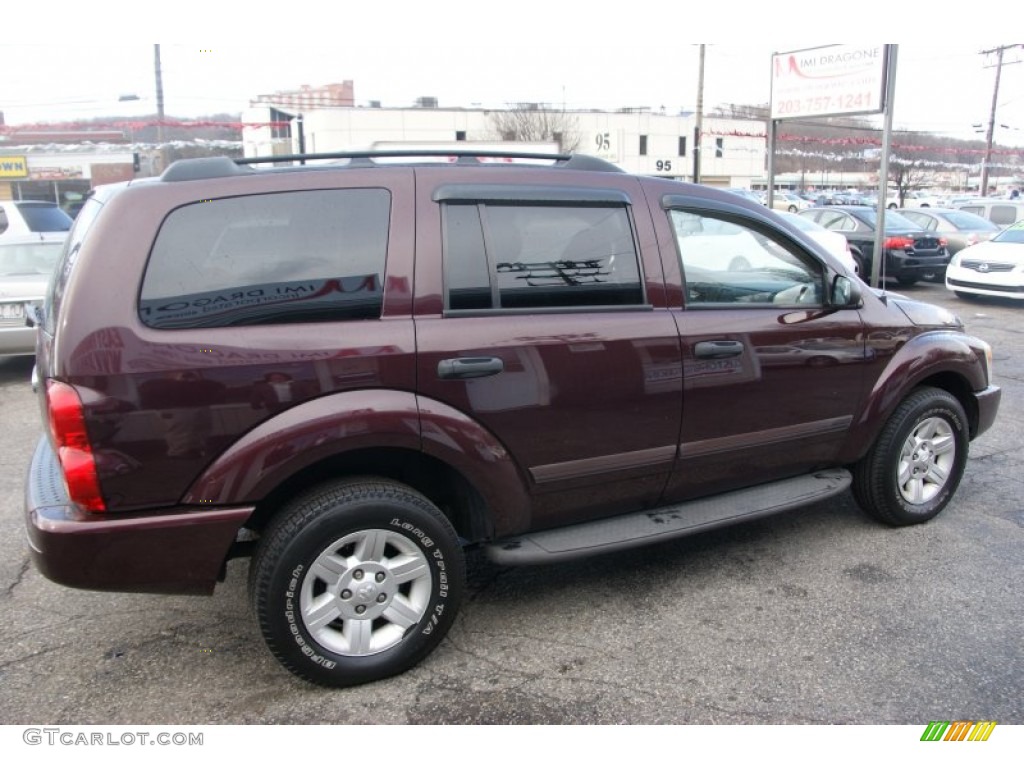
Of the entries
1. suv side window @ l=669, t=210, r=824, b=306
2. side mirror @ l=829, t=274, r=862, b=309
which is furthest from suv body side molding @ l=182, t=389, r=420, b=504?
side mirror @ l=829, t=274, r=862, b=309

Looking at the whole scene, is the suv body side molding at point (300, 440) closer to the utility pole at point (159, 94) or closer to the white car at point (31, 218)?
the white car at point (31, 218)

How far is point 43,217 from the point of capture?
10.2 metres

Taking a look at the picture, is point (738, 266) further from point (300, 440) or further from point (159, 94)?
point (159, 94)

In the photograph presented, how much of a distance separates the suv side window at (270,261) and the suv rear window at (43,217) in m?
8.90

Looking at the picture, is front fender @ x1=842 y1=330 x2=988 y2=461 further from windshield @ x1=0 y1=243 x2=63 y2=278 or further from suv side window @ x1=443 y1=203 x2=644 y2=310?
windshield @ x1=0 y1=243 x2=63 y2=278

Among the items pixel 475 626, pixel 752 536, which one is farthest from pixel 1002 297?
pixel 475 626

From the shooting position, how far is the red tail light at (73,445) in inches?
93.7

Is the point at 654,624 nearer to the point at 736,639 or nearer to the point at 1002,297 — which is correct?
the point at 736,639

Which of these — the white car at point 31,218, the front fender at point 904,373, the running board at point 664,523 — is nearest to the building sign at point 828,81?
the front fender at point 904,373

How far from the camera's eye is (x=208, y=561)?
2.58m

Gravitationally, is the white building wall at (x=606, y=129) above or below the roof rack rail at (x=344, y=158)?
above

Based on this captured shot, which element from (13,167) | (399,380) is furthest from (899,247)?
(13,167)

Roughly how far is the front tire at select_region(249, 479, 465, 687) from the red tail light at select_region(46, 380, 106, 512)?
22.3 inches

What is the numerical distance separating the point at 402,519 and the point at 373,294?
80 centimetres
